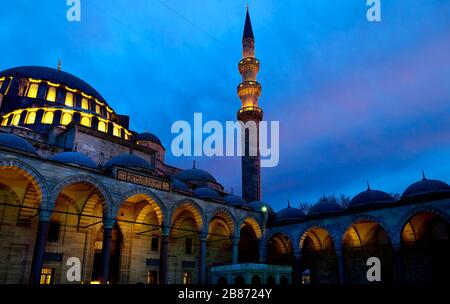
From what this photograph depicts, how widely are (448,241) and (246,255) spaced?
12688 millimetres

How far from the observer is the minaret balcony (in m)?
31.6

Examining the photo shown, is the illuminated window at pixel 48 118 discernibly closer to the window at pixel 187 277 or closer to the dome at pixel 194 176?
the dome at pixel 194 176

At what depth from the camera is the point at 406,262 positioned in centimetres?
1930

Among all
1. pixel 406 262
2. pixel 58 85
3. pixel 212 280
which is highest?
pixel 58 85

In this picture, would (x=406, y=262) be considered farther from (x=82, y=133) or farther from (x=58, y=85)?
(x=58, y=85)

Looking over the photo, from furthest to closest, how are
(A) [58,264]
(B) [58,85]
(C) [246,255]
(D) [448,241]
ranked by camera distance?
(B) [58,85] < (C) [246,255] < (D) [448,241] < (A) [58,264]

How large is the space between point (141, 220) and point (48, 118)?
34.0 feet

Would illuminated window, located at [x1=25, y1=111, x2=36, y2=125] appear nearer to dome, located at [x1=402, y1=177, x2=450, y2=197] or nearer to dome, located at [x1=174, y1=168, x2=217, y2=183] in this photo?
dome, located at [x1=174, y1=168, x2=217, y2=183]

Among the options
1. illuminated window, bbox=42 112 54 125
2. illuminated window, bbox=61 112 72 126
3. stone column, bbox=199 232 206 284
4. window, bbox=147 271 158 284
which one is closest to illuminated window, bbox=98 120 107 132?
illuminated window, bbox=61 112 72 126

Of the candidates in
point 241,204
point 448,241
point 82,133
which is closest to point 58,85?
point 82,133

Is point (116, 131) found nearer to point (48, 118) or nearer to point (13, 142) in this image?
point (48, 118)

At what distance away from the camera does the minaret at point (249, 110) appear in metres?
29.0

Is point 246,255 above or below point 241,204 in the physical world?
below
